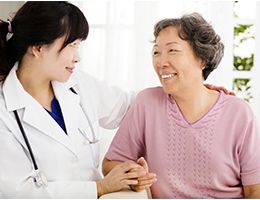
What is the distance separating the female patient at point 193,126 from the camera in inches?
69.9

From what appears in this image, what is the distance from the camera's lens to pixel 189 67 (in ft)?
5.82

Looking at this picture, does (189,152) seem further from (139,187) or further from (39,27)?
(39,27)

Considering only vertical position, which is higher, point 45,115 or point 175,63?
point 175,63

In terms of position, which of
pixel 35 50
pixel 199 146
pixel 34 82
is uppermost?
pixel 35 50

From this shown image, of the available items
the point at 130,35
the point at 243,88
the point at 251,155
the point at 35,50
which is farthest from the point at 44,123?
the point at 243,88

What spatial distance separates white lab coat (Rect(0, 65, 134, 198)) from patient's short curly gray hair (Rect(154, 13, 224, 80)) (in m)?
0.41

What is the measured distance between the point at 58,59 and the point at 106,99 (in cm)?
34

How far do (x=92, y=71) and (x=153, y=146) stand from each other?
110 cm

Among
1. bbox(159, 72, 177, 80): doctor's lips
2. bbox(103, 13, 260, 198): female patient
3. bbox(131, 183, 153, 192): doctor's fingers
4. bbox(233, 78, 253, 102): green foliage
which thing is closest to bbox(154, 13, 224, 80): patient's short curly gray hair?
bbox(103, 13, 260, 198): female patient

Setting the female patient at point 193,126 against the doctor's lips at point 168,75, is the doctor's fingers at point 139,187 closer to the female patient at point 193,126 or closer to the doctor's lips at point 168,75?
the female patient at point 193,126

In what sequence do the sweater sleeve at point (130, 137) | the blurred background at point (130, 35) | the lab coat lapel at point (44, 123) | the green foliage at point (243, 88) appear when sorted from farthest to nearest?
the green foliage at point (243, 88) < the blurred background at point (130, 35) < the sweater sleeve at point (130, 137) < the lab coat lapel at point (44, 123)

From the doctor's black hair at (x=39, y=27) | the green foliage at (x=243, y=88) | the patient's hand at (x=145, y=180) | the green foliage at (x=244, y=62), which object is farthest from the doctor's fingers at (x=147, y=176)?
the green foliage at (x=244, y=62)

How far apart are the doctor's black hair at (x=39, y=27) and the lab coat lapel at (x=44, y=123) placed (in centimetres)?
17

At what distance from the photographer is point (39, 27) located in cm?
167
